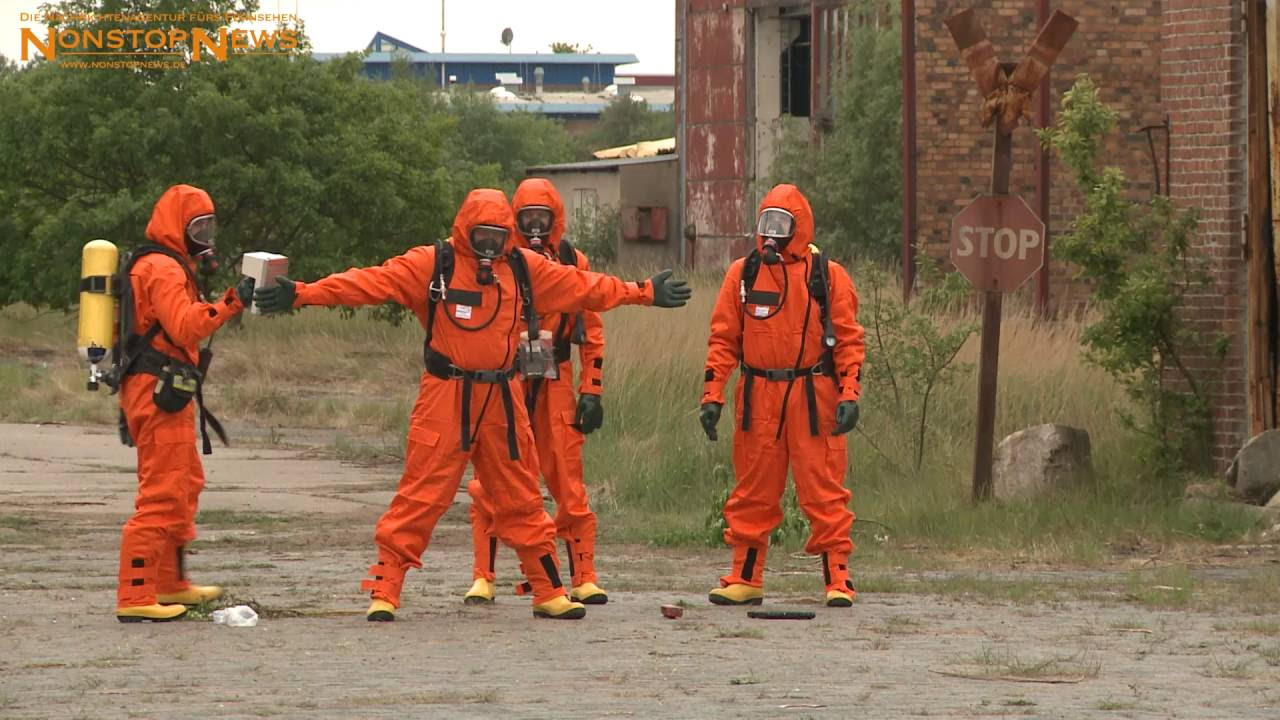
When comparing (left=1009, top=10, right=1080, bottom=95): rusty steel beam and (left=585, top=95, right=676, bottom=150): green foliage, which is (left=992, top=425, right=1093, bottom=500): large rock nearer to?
(left=1009, top=10, right=1080, bottom=95): rusty steel beam

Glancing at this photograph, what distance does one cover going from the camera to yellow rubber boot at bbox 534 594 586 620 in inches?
380

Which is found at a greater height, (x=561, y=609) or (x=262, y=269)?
(x=262, y=269)

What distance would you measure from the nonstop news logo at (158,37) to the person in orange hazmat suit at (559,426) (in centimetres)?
1760

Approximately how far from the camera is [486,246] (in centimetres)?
949

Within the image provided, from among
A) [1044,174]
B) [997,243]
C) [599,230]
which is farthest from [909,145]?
[599,230]

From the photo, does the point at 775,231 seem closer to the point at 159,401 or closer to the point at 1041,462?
the point at 159,401

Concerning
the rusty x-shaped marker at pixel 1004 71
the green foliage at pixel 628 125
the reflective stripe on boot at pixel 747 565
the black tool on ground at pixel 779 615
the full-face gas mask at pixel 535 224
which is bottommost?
the black tool on ground at pixel 779 615

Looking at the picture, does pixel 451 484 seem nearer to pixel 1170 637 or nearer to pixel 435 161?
pixel 1170 637

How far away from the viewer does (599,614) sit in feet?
32.7

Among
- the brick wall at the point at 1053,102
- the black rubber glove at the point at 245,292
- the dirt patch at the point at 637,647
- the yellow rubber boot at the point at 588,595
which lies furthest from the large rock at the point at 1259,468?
the brick wall at the point at 1053,102

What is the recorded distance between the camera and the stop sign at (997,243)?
536 inches

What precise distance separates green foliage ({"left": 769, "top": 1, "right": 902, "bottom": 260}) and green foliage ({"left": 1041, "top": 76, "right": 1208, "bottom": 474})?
17.8 m

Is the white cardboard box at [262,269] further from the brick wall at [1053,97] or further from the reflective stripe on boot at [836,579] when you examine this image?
the brick wall at [1053,97]

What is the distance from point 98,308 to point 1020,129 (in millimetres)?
16736
